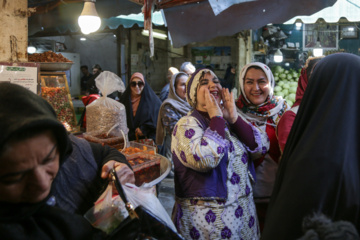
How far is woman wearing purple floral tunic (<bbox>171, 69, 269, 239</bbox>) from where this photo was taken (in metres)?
2.05

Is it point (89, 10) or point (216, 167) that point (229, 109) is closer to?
point (216, 167)

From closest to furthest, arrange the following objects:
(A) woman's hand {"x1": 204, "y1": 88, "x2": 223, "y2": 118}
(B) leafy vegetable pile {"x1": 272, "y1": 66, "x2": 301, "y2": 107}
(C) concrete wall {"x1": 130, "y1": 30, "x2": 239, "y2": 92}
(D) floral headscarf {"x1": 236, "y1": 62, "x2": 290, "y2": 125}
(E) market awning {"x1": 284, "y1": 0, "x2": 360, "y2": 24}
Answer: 1. (A) woman's hand {"x1": 204, "y1": 88, "x2": 223, "y2": 118}
2. (D) floral headscarf {"x1": 236, "y1": 62, "x2": 290, "y2": 125}
3. (E) market awning {"x1": 284, "y1": 0, "x2": 360, "y2": 24}
4. (B) leafy vegetable pile {"x1": 272, "y1": 66, "x2": 301, "y2": 107}
5. (C) concrete wall {"x1": 130, "y1": 30, "x2": 239, "y2": 92}

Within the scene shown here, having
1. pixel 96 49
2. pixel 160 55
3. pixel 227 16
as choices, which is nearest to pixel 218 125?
pixel 227 16

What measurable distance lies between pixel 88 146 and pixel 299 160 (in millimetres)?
996

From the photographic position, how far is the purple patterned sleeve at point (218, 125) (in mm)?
2080

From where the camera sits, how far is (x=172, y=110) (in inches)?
171

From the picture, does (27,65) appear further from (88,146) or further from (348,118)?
(348,118)

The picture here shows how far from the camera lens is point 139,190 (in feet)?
4.25

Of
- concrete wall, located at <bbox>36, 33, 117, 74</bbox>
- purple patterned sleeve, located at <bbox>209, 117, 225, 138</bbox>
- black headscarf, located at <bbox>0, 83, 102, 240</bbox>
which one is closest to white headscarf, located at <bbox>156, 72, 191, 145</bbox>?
purple patterned sleeve, located at <bbox>209, 117, 225, 138</bbox>

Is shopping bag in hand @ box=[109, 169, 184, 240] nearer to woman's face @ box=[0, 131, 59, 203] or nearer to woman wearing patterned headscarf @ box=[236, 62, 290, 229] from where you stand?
woman's face @ box=[0, 131, 59, 203]

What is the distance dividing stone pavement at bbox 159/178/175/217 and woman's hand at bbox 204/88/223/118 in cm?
270

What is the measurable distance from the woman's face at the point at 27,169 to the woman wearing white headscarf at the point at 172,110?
3358 mm

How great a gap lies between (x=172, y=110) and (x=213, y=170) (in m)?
2.35

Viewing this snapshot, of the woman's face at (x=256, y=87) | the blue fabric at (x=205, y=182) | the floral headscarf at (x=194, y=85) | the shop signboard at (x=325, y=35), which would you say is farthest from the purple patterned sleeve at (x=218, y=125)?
the shop signboard at (x=325, y=35)
